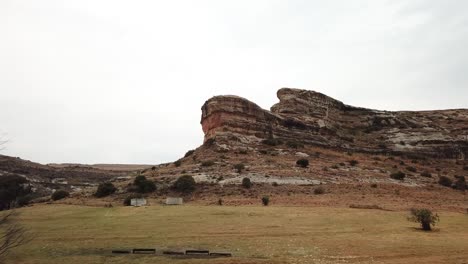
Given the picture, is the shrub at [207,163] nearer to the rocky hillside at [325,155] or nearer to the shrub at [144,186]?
the rocky hillside at [325,155]

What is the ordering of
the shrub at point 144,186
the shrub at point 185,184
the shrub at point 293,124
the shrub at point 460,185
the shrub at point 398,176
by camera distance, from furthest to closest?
the shrub at point 293,124 < the shrub at point 398,176 < the shrub at point 460,185 < the shrub at point 144,186 < the shrub at point 185,184

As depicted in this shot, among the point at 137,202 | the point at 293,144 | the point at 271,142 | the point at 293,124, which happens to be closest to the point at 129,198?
the point at 137,202

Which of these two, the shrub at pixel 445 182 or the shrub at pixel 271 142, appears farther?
the shrub at pixel 271 142

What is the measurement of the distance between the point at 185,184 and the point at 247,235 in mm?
20629

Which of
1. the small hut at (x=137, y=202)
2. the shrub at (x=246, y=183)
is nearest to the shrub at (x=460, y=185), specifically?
the shrub at (x=246, y=183)

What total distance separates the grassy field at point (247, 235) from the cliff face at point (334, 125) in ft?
94.5

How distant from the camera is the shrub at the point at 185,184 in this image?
42812 mm

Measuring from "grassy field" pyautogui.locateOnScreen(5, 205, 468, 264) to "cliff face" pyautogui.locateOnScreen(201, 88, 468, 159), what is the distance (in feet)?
94.5

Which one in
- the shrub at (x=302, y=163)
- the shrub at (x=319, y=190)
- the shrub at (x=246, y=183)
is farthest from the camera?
the shrub at (x=302, y=163)

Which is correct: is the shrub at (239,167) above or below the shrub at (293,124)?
below

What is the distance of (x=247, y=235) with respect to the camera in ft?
76.0

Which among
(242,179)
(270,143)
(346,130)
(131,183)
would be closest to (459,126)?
(346,130)

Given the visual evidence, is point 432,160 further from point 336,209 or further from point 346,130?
point 336,209

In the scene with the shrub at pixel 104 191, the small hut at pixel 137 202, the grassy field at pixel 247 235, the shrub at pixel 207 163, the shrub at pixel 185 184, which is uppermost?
the shrub at pixel 207 163
